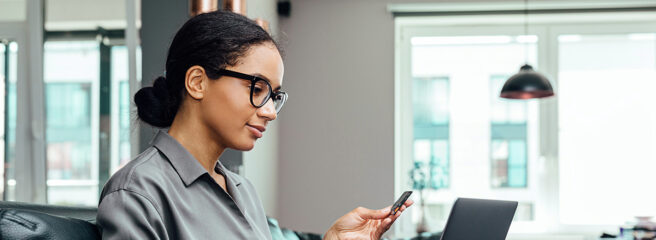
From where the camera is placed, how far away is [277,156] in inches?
186

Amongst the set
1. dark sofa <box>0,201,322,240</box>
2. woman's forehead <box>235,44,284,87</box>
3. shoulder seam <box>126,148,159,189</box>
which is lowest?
dark sofa <box>0,201,322,240</box>

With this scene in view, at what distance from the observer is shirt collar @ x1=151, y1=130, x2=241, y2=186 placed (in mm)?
1166

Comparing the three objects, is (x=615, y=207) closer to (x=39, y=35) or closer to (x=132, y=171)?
(x=39, y=35)

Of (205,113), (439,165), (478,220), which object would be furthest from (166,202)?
(439,165)

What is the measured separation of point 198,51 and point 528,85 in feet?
8.48

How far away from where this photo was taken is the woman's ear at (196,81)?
1182mm

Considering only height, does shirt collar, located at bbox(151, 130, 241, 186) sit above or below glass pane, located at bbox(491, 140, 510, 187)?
above

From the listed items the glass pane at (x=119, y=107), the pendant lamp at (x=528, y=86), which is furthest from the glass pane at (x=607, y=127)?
the glass pane at (x=119, y=107)

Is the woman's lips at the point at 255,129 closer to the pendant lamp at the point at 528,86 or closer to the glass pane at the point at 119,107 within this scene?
the pendant lamp at the point at 528,86

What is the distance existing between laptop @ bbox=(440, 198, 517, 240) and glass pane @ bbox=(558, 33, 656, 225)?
3306 millimetres

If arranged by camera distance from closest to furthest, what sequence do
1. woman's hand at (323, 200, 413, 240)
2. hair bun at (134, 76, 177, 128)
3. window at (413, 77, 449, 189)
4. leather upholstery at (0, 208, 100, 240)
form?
leather upholstery at (0, 208, 100, 240) < hair bun at (134, 76, 177, 128) < woman's hand at (323, 200, 413, 240) < window at (413, 77, 449, 189)

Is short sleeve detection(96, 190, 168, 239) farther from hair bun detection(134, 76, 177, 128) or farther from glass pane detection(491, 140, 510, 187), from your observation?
glass pane detection(491, 140, 510, 187)

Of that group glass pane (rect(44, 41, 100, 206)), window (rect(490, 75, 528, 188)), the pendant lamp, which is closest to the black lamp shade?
the pendant lamp

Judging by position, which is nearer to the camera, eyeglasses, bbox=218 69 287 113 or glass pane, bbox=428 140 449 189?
eyeglasses, bbox=218 69 287 113
